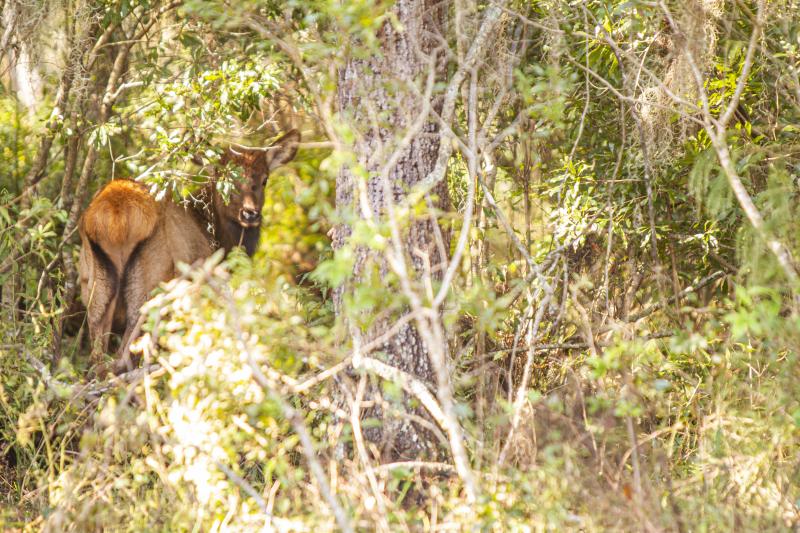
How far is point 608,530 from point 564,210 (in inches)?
124

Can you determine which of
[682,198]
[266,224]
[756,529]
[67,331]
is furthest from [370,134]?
[67,331]

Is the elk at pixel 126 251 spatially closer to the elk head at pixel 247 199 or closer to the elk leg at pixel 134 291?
the elk leg at pixel 134 291

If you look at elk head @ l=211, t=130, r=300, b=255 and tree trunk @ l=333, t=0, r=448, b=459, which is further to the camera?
elk head @ l=211, t=130, r=300, b=255

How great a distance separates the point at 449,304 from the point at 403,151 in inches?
37.3

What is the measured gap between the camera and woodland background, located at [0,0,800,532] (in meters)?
3.89

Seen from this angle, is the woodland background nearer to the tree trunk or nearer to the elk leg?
the tree trunk

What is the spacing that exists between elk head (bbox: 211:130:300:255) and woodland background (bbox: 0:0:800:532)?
33 cm

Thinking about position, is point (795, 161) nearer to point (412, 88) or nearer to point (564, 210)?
point (564, 210)

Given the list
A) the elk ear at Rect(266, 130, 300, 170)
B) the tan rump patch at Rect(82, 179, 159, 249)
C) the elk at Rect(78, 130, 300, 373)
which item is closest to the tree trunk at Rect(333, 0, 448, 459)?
the elk at Rect(78, 130, 300, 373)

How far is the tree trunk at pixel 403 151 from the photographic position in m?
4.94

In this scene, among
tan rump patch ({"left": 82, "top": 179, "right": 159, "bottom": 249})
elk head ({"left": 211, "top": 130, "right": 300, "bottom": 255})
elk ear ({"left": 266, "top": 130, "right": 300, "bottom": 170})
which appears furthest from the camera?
elk ear ({"left": 266, "top": 130, "right": 300, "bottom": 170})

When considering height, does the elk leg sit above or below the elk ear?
below

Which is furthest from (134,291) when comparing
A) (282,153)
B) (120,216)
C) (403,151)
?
(403,151)

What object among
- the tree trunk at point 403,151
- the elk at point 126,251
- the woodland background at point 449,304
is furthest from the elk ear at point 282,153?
the tree trunk at point 403,151
